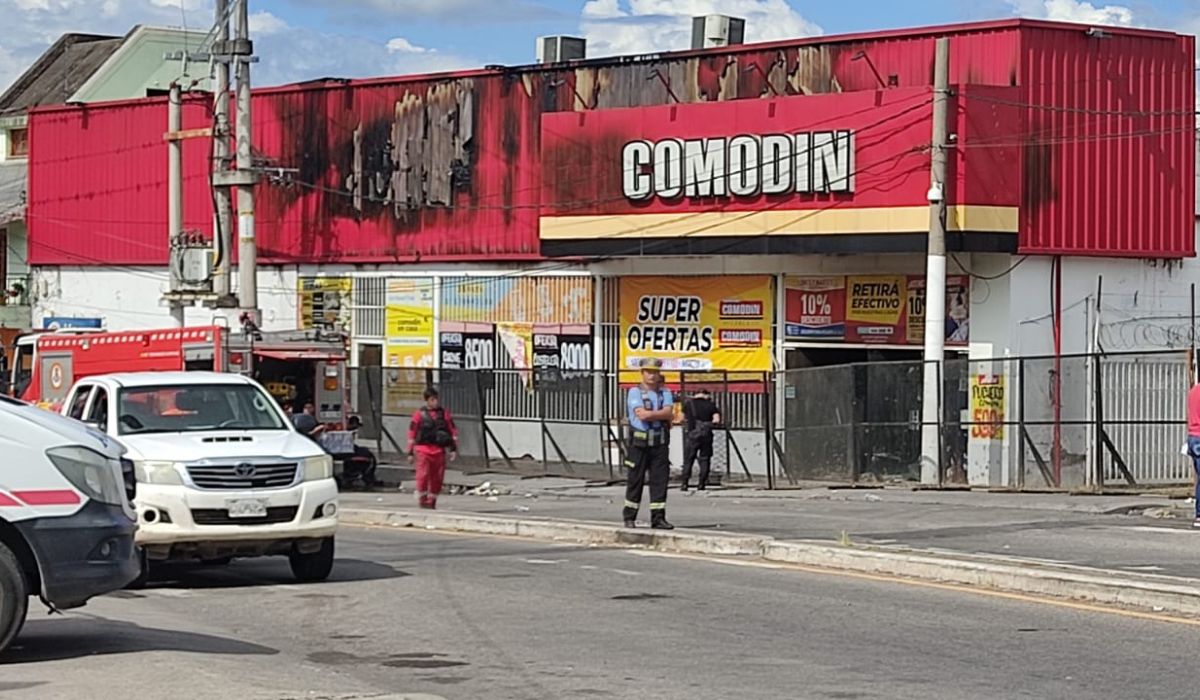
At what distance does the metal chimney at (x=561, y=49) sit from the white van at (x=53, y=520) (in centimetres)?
3040

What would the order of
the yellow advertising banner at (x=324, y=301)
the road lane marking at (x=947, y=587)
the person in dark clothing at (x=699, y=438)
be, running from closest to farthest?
1. the road lane marking at (x=947, y=587)
2. the person in dark clothing at (x=699, y=438)
3. the yellow advertising banner at (x=324, y=301)

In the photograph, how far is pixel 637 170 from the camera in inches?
1367

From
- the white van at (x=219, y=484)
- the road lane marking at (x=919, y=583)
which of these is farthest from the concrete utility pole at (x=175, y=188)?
the white van at (x=219, y=484)

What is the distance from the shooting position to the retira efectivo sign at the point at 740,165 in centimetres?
3189

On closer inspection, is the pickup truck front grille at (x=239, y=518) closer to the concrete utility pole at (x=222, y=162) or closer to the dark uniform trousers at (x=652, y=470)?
the dark uniform trousers at (x=652, y=470)

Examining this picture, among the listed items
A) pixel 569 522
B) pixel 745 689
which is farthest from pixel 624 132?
pixel 745 689

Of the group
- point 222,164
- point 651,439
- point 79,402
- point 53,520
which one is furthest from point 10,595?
point 222,164

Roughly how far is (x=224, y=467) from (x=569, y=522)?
20.8 feet

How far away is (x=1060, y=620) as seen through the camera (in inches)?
507

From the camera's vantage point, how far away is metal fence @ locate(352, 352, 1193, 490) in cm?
2803

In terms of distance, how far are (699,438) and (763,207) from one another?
488cm

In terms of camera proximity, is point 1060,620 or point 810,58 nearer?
point 1060,620

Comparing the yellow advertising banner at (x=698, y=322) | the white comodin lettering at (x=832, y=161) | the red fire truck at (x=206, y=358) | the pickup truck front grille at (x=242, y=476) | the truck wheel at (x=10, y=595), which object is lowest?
the truck wheel at (x=10, y=595)

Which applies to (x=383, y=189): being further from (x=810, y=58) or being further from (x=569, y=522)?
(x=569, y=522)
